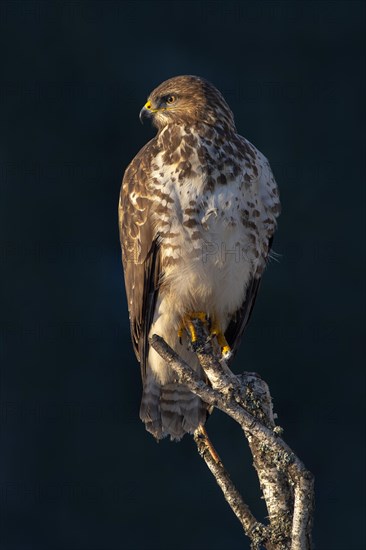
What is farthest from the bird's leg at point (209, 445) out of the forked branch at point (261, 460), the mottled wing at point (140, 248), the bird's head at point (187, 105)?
the bird's head at point (187, 105)

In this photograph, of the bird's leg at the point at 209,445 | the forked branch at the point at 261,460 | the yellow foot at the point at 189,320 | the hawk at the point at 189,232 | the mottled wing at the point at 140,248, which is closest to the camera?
the forked branch at the point at 261,460

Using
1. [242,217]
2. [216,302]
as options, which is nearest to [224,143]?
[242,217]

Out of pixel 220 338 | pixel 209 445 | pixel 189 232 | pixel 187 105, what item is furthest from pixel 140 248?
pixel 209 445

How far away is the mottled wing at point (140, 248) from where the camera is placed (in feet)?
17.5

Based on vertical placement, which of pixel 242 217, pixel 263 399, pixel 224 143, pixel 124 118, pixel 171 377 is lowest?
pixel 263 399

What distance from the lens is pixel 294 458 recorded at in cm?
371

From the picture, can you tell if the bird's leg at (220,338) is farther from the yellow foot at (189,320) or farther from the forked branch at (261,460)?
the forked branch at (261,460)

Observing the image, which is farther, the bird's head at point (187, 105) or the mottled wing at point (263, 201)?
the bird's head at point (187, 105)

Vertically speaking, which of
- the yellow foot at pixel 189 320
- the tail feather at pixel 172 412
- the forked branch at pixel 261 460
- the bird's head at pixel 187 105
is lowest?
the forked branch at pixel 261 460

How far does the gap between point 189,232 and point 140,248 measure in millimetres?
348

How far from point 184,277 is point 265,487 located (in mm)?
1439

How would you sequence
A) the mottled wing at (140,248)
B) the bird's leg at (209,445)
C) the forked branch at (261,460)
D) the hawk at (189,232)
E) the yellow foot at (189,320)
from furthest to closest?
the yellow foot at (189,320) → the mottled wing at (140,248) → the hawk at (189,232) → the bird's leg at (209,445) → the forked branch at (261,460)

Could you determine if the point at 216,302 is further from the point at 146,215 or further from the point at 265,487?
the point at 265,487

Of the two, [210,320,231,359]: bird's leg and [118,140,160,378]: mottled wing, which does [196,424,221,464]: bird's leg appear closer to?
[210,320,231,359]: bird's leg
